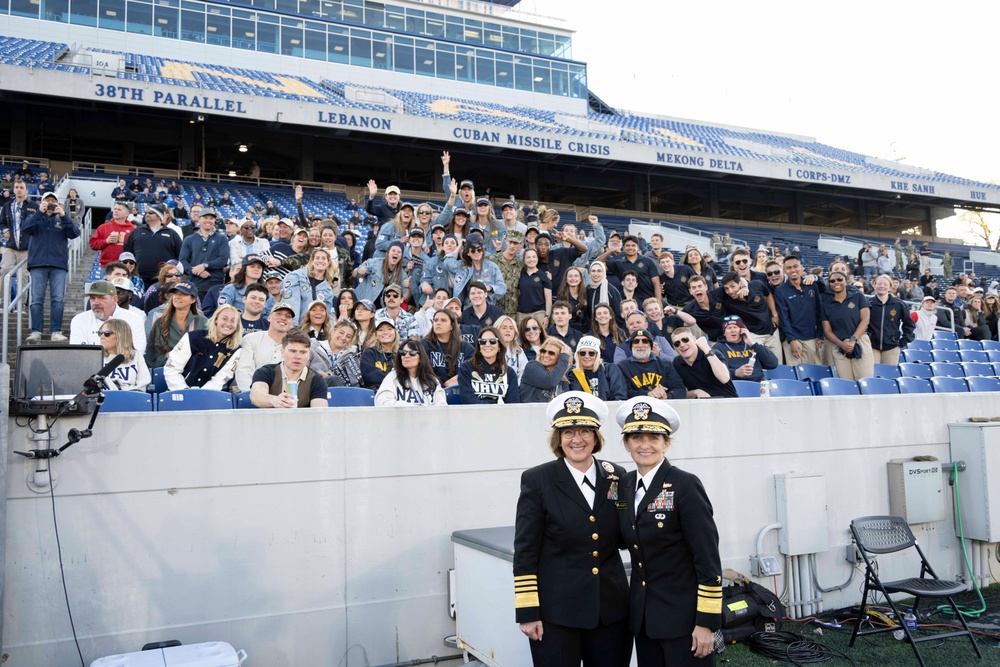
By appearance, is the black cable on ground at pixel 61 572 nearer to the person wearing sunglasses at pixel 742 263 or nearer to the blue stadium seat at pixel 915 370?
the person wearing sunglasses at pixel 742 263

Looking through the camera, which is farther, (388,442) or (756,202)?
(756,202)

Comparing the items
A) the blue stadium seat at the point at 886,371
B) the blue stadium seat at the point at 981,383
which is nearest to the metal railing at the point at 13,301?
the blue stadium seat at the point at 886,371

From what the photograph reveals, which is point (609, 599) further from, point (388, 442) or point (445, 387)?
point (445, 387)

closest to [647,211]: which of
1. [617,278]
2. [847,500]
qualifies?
[617,278]

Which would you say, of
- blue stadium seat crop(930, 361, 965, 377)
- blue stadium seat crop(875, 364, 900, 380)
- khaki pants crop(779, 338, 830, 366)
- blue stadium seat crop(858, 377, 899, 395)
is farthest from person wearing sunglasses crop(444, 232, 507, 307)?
blue stadium seat crop(930, 361, 965, 377)

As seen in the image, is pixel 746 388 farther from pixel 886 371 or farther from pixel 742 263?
pixel 886 371

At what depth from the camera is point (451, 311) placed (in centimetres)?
677

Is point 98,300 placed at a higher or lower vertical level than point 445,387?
higher

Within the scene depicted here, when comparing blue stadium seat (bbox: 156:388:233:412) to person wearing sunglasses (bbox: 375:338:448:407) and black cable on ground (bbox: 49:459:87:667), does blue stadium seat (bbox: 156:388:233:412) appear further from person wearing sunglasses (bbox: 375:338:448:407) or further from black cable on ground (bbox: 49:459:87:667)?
person wearing sunglasses (bbox: 375:338:448:407)

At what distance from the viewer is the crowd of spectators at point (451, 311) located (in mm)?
5801

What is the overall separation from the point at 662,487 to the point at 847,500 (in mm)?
3715

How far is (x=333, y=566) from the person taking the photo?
4.77 m

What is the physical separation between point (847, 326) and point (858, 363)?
45 centimetres

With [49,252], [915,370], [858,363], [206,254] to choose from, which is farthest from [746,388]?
[49,252]
